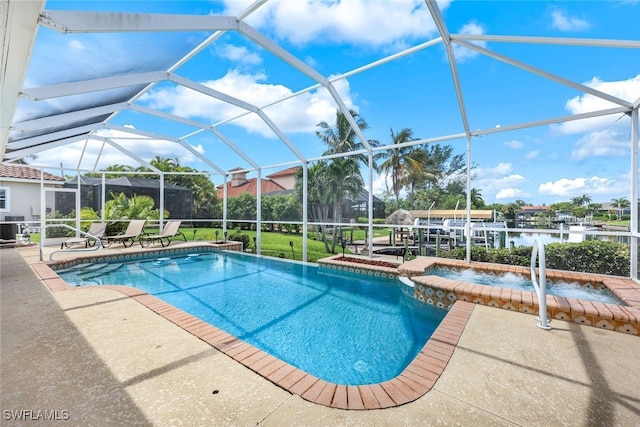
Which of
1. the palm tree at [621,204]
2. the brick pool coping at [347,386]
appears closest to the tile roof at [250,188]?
the brick pool coping at [347,386]

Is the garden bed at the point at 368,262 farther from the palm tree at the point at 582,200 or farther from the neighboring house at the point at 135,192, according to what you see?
the neighboring house at the point at 135,192

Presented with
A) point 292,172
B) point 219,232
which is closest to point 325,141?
point 292,172

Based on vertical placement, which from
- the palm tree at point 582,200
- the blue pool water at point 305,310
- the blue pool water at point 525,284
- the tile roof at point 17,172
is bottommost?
the blue pool water at point 305,310

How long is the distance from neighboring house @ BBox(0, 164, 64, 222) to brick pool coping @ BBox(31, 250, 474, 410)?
12054 mm

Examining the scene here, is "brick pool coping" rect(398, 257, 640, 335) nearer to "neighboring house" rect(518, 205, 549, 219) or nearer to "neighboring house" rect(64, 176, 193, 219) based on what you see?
"neighboring house" rect(518, 205, 549, 219)

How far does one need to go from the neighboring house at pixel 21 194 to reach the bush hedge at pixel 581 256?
51.0 ft

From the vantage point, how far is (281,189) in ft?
34.0

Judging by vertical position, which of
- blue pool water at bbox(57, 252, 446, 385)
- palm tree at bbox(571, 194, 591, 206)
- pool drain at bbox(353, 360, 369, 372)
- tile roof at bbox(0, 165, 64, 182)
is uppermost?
tile roof at bbox(0, 165, 64, 182)

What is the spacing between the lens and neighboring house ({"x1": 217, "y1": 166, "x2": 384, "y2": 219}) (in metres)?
8.42

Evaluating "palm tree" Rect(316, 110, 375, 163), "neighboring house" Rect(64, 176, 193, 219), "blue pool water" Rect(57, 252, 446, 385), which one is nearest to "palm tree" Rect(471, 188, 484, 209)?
"blue pool water" Rect(57, 252, 446, 385)

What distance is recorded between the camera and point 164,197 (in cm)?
1284

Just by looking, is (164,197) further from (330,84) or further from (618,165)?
(618,165)

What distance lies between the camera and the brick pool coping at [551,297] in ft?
10.7

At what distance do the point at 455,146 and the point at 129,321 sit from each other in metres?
7.84
